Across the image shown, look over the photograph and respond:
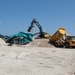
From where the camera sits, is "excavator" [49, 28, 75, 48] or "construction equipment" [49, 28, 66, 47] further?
"construction equipment" [49, 28, 66, 47]

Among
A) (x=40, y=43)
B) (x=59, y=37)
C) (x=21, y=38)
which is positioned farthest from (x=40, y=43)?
(x=21, y=38)

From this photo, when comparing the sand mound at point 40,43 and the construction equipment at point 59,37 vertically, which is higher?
the construction equipment at point 59,37

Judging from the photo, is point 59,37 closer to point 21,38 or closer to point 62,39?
point 62,39

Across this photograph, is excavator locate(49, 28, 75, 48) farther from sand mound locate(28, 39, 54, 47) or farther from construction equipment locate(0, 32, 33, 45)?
construction equipment locate(0, 32, 33, 45)

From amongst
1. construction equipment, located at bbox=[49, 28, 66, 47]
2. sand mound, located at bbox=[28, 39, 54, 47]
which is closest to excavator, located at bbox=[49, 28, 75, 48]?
construction equipment, located at bbox=[49, 28, 66, 47]

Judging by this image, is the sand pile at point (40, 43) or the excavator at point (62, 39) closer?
the excavator at point (62, 39)

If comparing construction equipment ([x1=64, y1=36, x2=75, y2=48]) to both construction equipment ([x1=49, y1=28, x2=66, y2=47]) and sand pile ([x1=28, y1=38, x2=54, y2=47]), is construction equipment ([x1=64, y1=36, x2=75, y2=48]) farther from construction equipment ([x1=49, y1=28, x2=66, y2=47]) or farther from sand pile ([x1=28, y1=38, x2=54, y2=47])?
sand pile ([x1=28, y1=38, x2=54, y2=47])

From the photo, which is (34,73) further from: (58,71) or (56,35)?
(56,35)

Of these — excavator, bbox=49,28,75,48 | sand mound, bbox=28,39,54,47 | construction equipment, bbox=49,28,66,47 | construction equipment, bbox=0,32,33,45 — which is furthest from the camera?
construction equipment, bbox=0,32,33,45

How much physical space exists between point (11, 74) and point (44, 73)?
1757 mm

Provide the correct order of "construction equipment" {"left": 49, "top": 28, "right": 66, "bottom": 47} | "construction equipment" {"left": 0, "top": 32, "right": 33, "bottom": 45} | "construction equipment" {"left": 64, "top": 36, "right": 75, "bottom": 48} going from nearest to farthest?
"construction equipment" {"left": 64, "top": 36, "right": 75, "bottom": 48} → "construction equipment" {"left": 49, "top": 28, "right": 66, "bottom": 47} → "construction equipment" {"left": 0, "top": 32, "right": 33, "bottom": 45}

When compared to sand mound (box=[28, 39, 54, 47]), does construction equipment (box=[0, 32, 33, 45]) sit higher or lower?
higher

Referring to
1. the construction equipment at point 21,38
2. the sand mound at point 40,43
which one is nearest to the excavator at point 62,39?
the sand mound at point 40,43

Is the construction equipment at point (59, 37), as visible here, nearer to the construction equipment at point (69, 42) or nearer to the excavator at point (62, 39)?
the excavator at point (62, 39)
